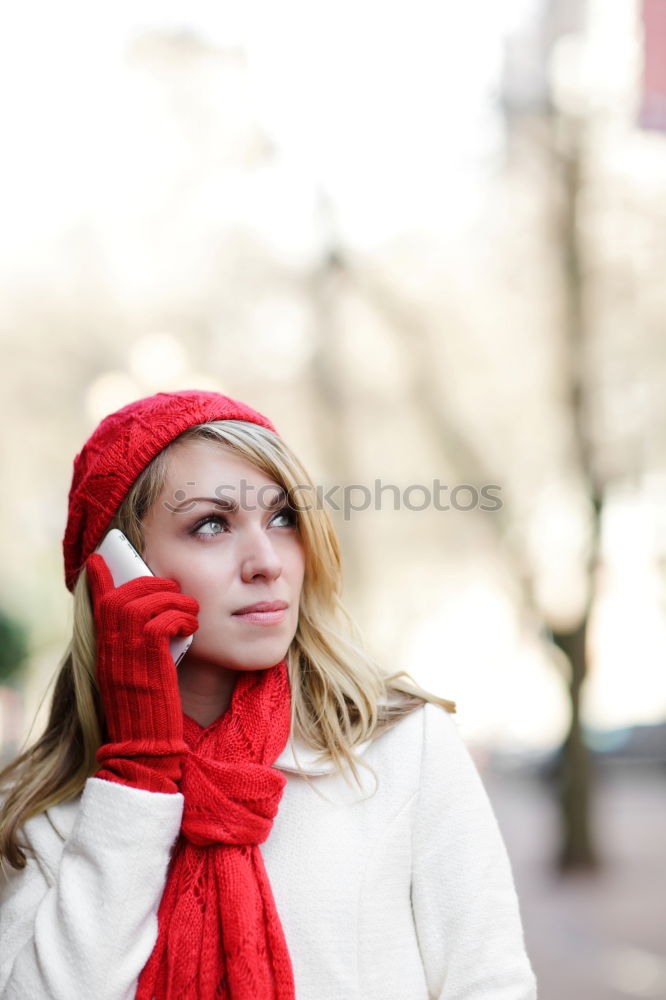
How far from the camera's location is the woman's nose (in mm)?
2102

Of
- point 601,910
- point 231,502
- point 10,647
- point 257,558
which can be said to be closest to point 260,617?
point 257,558

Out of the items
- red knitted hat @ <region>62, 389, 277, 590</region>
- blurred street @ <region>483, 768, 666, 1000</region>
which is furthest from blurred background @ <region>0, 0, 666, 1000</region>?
red knitted hat @ <region>62, 389, 277, 590</region>

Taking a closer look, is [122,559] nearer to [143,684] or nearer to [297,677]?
[143,684]

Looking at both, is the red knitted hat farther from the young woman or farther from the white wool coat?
the white wool coat

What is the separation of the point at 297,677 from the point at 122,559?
45 cm

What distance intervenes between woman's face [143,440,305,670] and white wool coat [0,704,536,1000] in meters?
0.24

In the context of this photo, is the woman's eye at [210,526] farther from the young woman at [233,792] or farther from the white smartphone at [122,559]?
the white smartphone at [122,559]

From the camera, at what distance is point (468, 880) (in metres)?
1.99

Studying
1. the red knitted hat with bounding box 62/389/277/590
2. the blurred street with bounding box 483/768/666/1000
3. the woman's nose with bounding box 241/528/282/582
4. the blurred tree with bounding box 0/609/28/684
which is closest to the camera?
the woman's nose with bounding box 241/528/282/582

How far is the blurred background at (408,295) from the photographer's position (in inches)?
347

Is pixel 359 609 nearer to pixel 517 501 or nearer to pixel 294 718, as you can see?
pixel 517 501

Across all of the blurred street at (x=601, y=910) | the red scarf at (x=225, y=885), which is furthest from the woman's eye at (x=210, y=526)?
the blurred street at (x=601, y=910)

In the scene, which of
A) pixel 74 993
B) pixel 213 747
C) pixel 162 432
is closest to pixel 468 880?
pixel 213 747

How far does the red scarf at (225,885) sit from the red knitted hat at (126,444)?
544 millimetres
